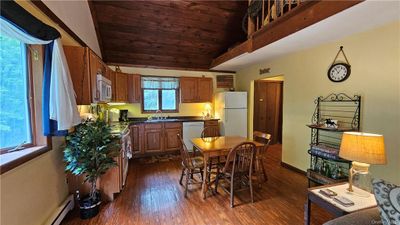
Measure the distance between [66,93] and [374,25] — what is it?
3704mm

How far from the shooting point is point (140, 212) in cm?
238

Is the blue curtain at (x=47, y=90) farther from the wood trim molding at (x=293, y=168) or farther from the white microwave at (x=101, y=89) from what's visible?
the wood trim molding at (x=293, y=168)

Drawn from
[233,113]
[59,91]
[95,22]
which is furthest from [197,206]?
[95,22]

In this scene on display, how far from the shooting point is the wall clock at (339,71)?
2770 mm

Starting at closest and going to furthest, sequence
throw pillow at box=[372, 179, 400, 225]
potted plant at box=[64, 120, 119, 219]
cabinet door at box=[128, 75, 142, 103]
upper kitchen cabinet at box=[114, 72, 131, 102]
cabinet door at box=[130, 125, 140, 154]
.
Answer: throw pillow at box=[372, 179, 400, 225] < potted plant at box=[64, 120, 119, 219] < upper kitchen cabinet at box=[114, 72, 131, 102] < cabinet door at box=[130, 125, 140, 154] < cabinet door at box=[128, 75, 142, 103]

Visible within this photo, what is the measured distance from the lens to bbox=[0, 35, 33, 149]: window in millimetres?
1570

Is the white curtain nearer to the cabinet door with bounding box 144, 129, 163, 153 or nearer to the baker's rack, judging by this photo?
the cabinet door with bounding box 144, 129, 163, 153

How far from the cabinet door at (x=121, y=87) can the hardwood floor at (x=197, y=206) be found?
1870 millimetres

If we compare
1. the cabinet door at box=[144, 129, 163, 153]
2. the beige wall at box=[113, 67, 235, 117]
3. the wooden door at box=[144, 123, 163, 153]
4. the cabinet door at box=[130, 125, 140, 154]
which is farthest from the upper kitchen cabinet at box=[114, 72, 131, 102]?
the cabinet door at box=[144, 129, 163, 153]

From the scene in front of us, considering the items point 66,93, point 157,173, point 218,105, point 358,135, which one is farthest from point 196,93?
point 358,135

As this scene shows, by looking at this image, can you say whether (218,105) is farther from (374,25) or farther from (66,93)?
(66,93)

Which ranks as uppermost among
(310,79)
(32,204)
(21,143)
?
(310,79)

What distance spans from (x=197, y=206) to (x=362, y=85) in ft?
9.18

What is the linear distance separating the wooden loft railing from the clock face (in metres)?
1.00
